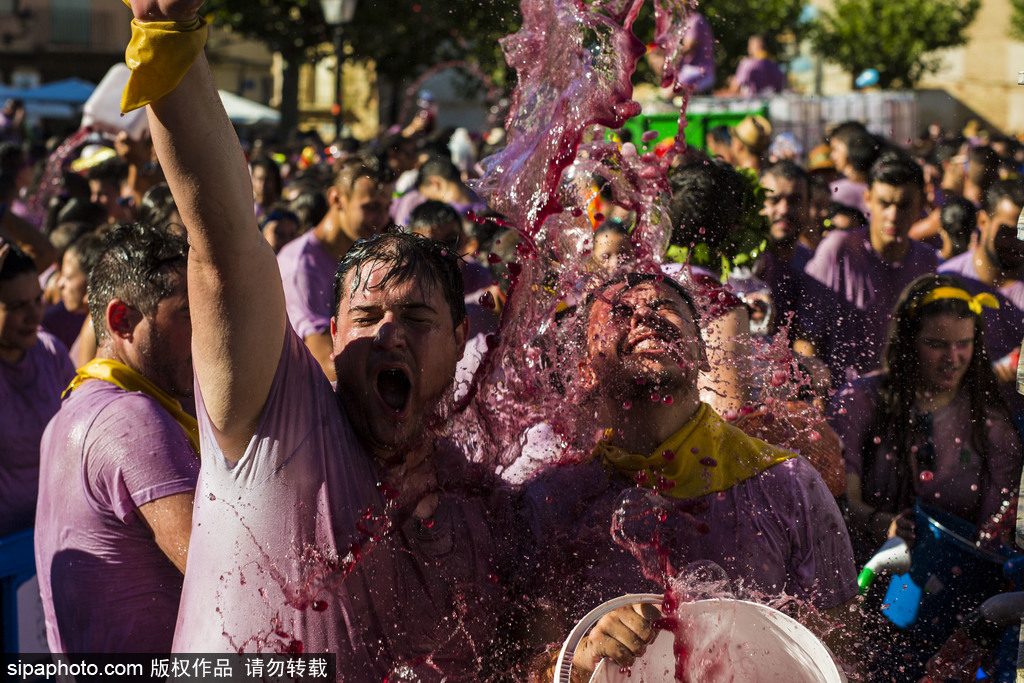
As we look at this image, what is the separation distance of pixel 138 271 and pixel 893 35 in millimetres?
34759

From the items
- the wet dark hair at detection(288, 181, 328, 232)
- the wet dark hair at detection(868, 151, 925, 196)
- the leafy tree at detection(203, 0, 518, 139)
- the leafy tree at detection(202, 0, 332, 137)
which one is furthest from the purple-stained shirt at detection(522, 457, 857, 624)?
the leafy tree at detection(202, 0, 332, 137)

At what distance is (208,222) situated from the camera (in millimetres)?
1646

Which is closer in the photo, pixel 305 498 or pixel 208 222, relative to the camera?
pixel 208 222

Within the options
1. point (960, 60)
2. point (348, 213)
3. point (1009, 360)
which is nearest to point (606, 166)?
point (1009, 360)

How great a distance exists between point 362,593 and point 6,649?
2172mm

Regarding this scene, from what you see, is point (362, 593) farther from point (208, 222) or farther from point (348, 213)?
point (348, 213)

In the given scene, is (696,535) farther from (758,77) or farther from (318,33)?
(318,33)

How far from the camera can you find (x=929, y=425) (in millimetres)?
3359

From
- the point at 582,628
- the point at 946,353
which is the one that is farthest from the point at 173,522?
the point at 946,353

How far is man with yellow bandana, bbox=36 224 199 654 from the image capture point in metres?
2.42

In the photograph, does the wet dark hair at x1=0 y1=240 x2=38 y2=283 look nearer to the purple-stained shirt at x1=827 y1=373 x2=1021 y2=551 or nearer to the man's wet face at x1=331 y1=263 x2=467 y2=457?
the man's wet face at x1=331 y1=263 x2=467 y2=457

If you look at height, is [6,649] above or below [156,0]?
below

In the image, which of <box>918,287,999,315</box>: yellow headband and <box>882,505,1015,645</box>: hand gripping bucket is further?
<box>918,287,999,315</box>: yellow headband

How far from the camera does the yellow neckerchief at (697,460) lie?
2326mm
